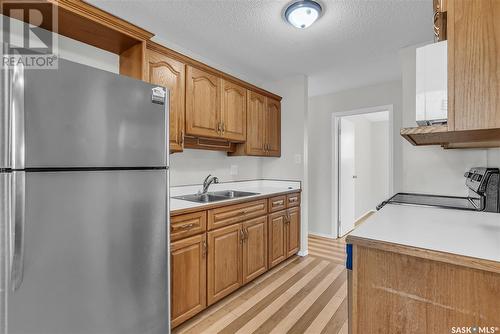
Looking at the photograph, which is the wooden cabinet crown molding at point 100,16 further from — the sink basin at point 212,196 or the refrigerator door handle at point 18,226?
the sink basin at point 212,196

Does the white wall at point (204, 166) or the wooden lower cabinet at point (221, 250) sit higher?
the white wall at point (204, 166)

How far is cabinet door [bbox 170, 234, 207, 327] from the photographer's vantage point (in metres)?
1.70

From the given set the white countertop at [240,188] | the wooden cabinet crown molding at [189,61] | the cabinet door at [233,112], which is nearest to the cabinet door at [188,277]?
the white countertop at [240,188]

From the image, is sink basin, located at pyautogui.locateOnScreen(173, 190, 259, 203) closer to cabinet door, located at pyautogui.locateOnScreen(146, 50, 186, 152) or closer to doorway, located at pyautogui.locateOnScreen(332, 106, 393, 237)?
cabinet door, located at pyautogui.locateOnScreen(146, 50, 186, 152)

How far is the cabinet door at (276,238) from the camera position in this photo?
2.67 metres

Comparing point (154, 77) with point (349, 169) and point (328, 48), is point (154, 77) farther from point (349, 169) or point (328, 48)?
point (349, 169)

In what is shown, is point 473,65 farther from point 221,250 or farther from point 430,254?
point 221,250

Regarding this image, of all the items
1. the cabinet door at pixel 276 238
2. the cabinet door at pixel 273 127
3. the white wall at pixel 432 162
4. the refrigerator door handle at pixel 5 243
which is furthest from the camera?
the cabinet door at pixel 273 127

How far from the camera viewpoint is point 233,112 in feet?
8.66

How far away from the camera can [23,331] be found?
896 mm

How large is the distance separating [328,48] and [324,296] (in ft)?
7.70

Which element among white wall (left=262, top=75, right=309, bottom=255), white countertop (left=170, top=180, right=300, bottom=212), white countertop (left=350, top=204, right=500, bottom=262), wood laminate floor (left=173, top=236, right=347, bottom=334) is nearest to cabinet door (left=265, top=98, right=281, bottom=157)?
Result: white wall (left=262, top=75, right=309, bottom=255)

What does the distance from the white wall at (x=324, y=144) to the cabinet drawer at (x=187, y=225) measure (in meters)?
2.57

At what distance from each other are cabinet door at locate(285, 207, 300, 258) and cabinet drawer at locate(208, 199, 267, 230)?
53 cm
